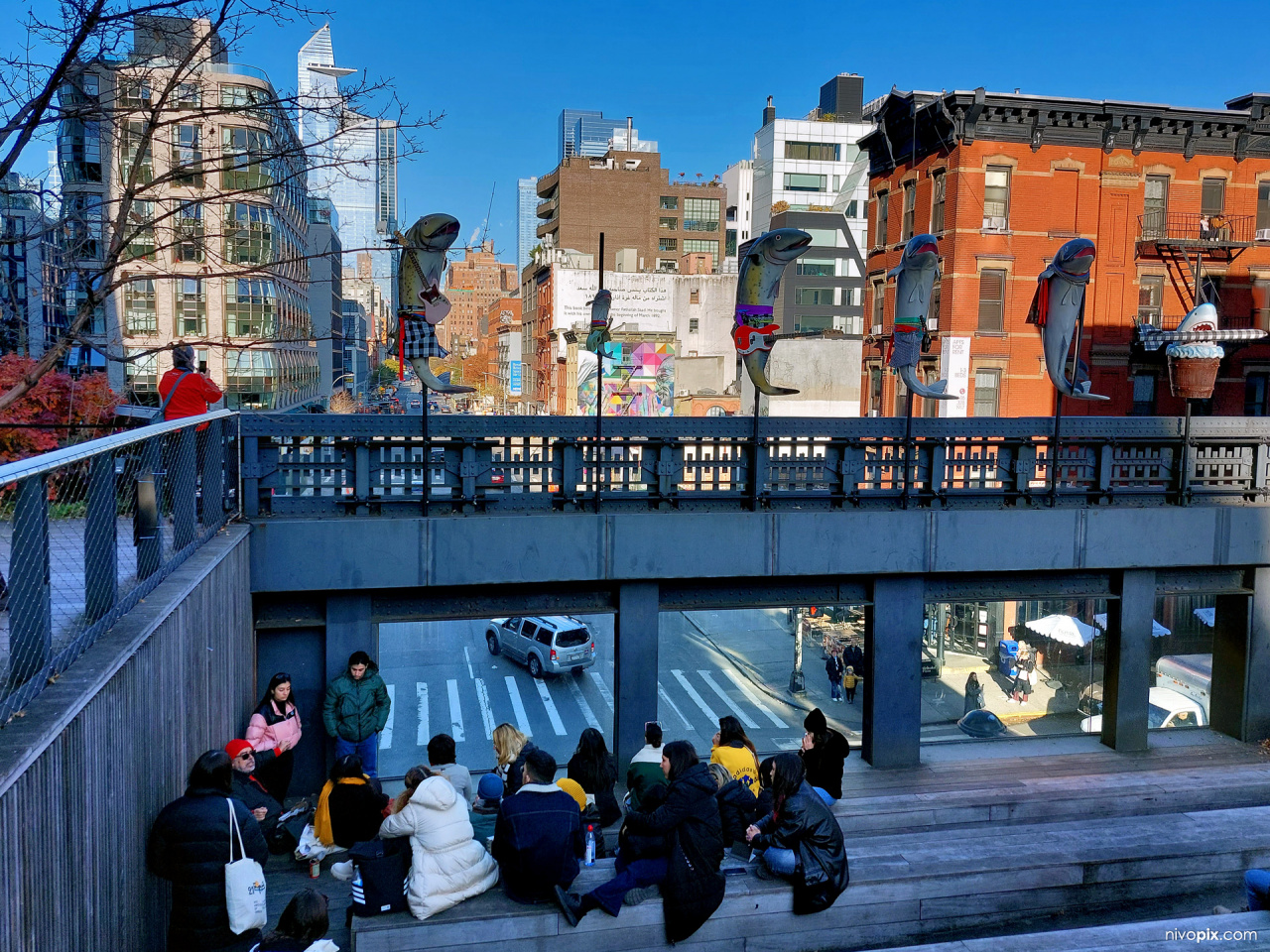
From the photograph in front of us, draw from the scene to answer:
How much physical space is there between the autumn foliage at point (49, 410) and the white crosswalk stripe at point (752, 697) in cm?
1692

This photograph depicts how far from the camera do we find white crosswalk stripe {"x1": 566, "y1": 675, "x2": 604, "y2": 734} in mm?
24391

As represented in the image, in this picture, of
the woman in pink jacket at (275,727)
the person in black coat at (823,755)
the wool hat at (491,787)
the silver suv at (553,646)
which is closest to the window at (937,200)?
the silver suv at (553,646)

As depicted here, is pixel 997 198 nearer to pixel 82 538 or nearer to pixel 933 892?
pixel 933 892

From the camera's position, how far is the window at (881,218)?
40200 millimetres

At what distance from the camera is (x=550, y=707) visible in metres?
25.4

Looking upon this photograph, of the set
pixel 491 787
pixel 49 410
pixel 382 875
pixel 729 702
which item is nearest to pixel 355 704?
pixel 491 787

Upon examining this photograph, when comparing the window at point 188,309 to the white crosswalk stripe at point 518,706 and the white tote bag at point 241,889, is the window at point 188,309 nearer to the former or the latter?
the white crosswalk stripe at point 518,706

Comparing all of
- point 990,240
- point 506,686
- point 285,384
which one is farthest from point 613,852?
point 285,384

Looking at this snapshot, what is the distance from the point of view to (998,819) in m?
11.4

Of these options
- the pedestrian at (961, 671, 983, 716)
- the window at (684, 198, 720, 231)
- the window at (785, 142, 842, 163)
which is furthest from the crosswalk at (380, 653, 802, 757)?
the window at (684, 198, 720, 231)

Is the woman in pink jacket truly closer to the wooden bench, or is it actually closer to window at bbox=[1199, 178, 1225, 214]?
the wooden bench

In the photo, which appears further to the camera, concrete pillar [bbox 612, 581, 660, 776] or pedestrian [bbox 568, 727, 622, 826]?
concrete pillar [bbox 612, 581, 660, 776]

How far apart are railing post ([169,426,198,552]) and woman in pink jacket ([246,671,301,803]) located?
206 centimetres

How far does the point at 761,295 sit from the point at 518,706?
15358 mm
